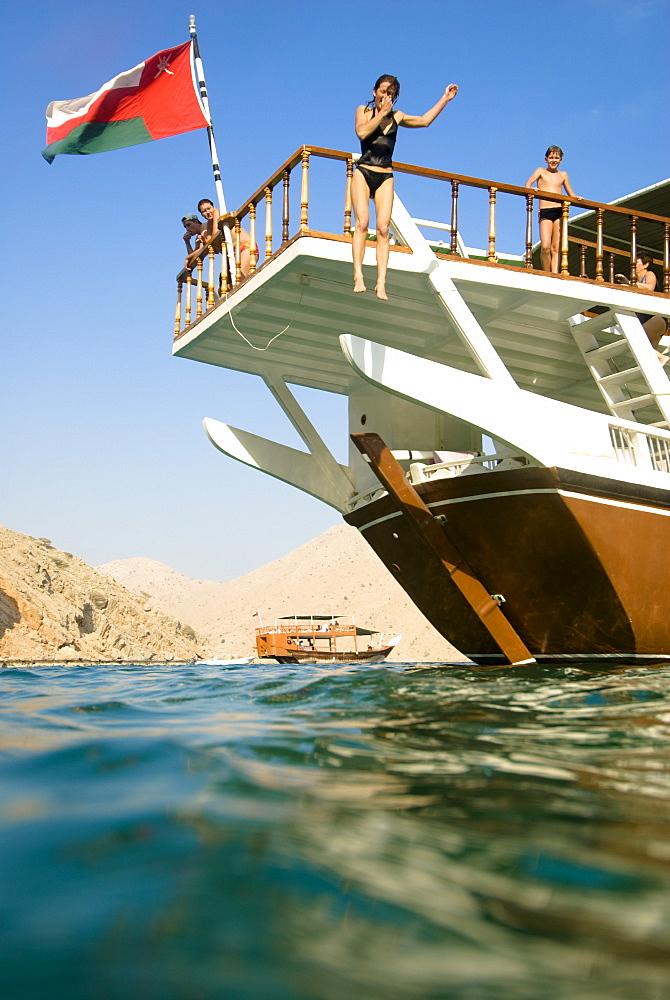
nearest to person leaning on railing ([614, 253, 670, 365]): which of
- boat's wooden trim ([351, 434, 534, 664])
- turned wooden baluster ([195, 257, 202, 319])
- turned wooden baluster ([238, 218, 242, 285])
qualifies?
boat's wooden trim ([351, 434, 534, 664])

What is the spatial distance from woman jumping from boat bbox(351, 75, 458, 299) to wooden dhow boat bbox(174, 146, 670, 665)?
1.31ft

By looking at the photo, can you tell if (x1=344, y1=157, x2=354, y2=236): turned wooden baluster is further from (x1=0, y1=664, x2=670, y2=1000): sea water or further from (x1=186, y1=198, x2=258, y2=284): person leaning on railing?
(x1=0, y1=664, x2=670, y2=1000): sea water

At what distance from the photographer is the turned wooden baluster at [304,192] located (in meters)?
7.50

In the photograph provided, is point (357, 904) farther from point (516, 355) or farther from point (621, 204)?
point (621, 204)

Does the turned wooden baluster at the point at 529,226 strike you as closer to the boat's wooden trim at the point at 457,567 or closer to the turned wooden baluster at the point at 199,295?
the boat's wooden trim at the point at 457,567

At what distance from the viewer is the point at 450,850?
169 centimetres

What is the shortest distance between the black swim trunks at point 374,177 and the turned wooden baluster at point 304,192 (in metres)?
0.60

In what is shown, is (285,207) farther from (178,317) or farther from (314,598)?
(314,598)

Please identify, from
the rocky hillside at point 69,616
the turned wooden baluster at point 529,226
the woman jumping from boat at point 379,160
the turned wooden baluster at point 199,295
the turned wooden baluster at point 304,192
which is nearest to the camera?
the woman jumping from boat at point 379,160

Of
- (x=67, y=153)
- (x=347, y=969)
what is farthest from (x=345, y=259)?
(x=347, y=969)

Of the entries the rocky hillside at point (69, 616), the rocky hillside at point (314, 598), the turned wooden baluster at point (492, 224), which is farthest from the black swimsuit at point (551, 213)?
the rocky hillside at point (314, 598)

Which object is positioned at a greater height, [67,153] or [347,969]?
[67,153]

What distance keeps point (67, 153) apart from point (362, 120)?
176 inches

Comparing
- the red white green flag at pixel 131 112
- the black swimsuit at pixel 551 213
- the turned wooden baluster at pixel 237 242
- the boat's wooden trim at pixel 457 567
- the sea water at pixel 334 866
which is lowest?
the sea water at pixel 334 866
